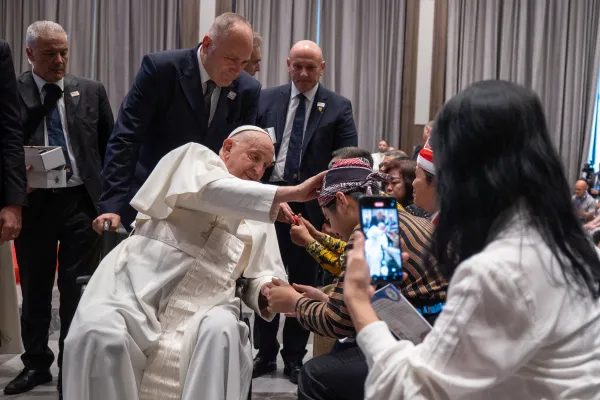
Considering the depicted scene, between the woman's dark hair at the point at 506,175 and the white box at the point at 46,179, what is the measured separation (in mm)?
2608

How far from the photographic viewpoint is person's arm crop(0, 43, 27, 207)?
11.1ft

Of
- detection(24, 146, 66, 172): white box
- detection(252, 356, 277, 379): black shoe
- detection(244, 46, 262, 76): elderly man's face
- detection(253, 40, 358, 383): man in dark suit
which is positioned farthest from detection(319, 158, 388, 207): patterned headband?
detection(244, 46, 262, 76): elderly man's face

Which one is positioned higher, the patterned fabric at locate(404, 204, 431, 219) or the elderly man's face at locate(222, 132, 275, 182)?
the elderly man's face at locate(222, 132, 275, 182)

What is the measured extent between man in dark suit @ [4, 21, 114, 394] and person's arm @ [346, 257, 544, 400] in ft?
8.92

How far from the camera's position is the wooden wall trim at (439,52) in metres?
9.82

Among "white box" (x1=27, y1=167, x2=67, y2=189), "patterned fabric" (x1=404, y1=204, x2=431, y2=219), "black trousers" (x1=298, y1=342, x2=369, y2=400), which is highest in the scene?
"white box" (x1=27, y1=167, x2=67, y2=189)

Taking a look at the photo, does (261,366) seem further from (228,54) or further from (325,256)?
(228,54)

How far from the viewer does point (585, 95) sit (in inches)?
397

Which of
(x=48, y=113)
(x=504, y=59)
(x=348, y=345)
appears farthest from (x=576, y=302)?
(x=504, y=59)

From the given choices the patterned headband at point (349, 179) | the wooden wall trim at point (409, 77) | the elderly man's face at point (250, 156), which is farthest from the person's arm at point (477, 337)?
the wooden wall trim at point (409, 77)

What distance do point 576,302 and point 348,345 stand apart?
1.27m

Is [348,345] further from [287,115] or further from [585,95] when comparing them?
[585,95]

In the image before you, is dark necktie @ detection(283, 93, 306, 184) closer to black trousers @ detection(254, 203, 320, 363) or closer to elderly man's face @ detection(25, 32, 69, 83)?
black trousers @ detection(254, 203, 320, 363)

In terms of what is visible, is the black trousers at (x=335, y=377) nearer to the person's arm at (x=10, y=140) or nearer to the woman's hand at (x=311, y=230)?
the woman's hand at (x=311, y=230)
